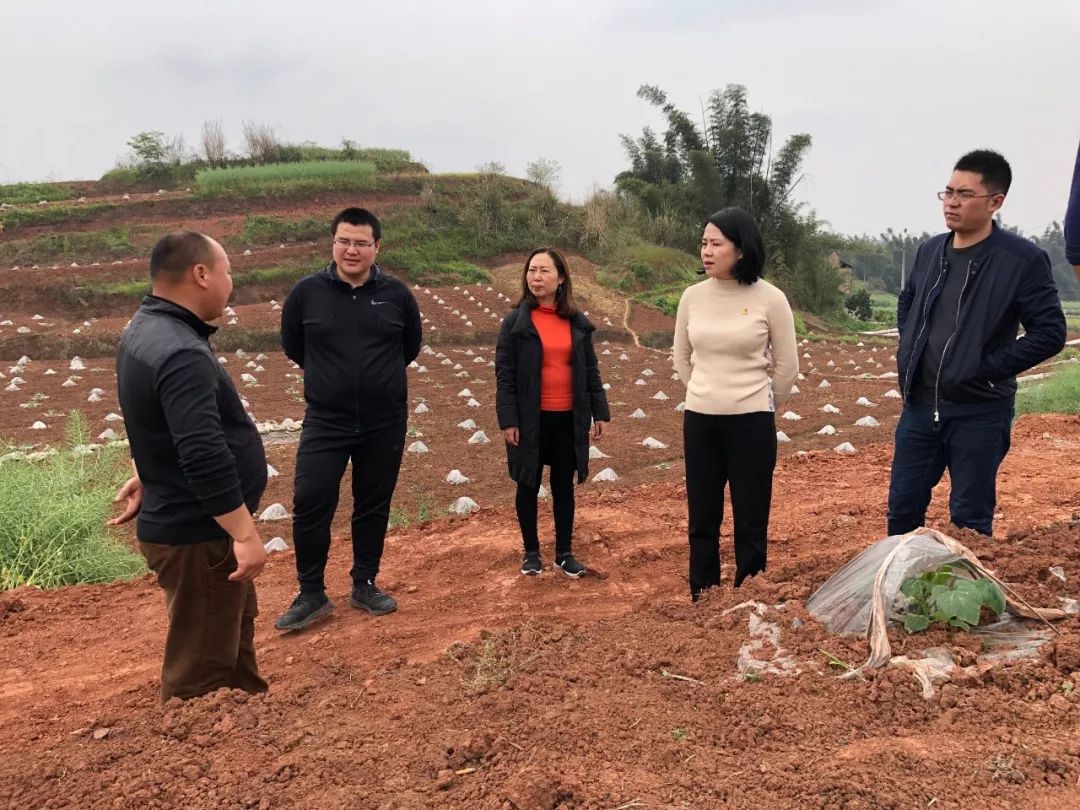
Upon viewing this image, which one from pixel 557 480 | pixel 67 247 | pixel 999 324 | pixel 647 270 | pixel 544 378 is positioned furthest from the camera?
pixel 647 270

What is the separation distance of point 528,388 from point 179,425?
169 cm

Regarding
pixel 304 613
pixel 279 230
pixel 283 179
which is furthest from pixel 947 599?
pixel 283 179

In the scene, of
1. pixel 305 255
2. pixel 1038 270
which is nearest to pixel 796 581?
pixel 1038 270

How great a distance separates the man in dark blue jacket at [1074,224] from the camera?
2262mm

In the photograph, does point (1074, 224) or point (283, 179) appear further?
point (283, 179)

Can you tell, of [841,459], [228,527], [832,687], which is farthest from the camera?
[841,459]

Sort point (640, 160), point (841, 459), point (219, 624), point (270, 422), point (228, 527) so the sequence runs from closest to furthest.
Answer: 1. point (228, 527)
2. point (219, 624)
3. point (841, 459)
4. point (270, 422)
5. point (640, 160)

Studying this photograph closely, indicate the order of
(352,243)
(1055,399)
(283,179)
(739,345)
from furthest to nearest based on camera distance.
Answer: (283,179) → (1055,399) → (352,243) → (739,345)

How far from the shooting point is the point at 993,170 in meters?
2.67

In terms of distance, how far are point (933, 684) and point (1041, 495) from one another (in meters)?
3.41

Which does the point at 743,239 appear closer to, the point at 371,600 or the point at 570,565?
the point at 570,565

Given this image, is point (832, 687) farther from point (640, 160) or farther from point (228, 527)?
point (640, 160)

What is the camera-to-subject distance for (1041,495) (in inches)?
183

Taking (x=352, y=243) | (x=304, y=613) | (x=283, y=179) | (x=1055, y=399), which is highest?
(x=283, y=179)
